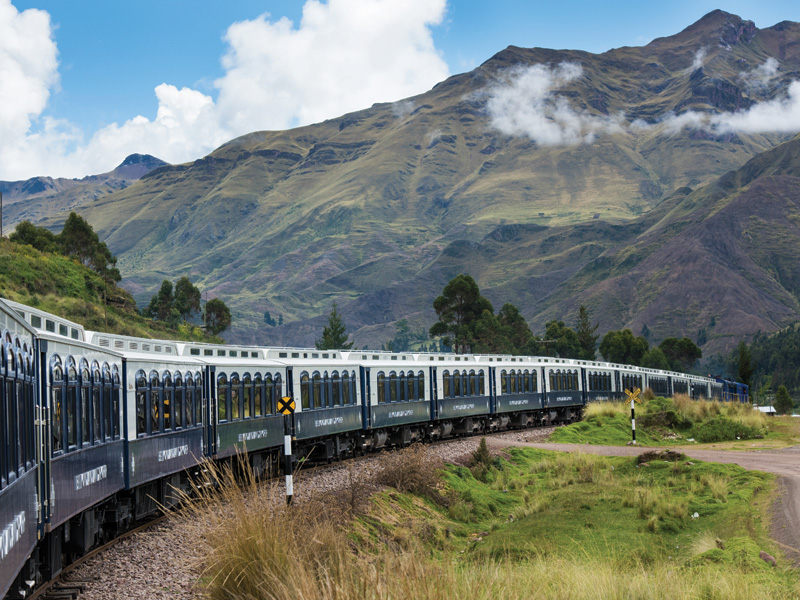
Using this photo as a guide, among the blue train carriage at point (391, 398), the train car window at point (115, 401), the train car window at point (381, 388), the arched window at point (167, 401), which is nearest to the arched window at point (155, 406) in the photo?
the arched window at point (167, 401)

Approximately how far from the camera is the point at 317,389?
25.4 meters

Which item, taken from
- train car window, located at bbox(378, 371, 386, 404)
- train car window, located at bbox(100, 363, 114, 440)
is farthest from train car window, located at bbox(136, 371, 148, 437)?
train car window, located at bbox(378, 371, 386, 404)

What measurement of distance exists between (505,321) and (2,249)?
81763mm

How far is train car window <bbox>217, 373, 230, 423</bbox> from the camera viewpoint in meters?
19.7

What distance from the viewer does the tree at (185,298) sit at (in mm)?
112562

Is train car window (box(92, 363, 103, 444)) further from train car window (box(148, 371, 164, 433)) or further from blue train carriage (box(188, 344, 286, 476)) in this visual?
blue train carriage (box(188, 344, 286, 476))

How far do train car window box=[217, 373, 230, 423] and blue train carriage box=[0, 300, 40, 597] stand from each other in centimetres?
1016

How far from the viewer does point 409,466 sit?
2002cm

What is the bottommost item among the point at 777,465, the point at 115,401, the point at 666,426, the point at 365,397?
the point at 666,426

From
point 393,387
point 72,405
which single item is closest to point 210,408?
point 72,405

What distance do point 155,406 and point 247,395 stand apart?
5547 millimetres

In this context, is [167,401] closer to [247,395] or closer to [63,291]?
[247,395]

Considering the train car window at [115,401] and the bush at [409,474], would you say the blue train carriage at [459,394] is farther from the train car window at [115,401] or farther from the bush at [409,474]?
the train car window at [115,401]

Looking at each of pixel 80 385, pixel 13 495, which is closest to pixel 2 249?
pixel 80 385
